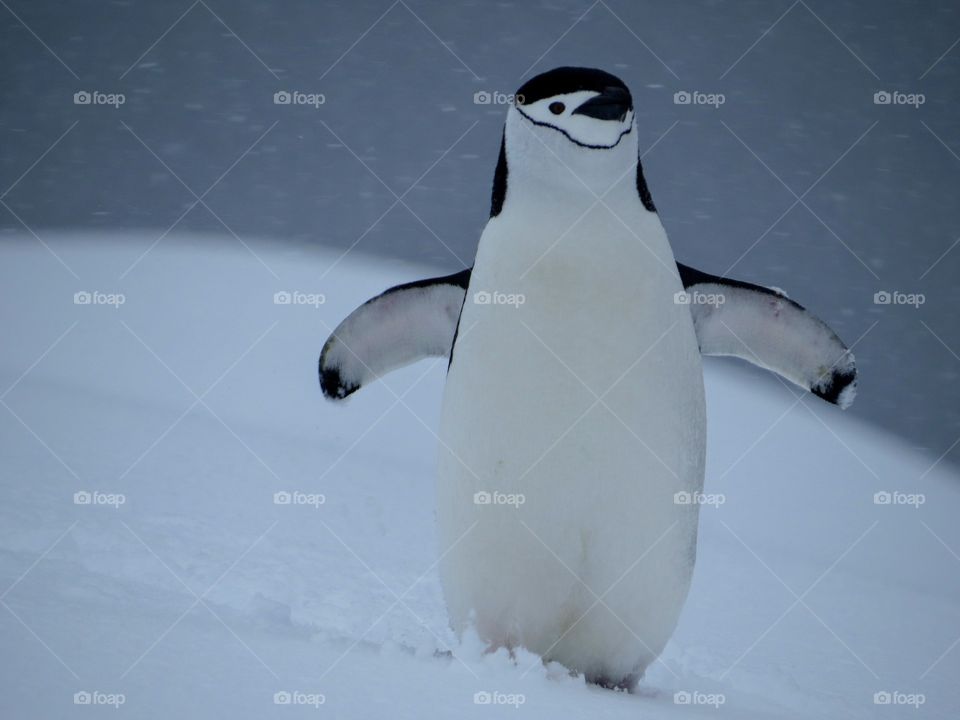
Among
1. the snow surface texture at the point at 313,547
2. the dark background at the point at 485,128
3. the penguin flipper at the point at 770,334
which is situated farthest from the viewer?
the dark background at the point at 485,128

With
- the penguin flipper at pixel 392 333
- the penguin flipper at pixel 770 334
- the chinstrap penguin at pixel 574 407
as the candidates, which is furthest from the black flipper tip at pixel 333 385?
the penguin flipper at pixel 770 334

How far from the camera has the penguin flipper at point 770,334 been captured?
161cm

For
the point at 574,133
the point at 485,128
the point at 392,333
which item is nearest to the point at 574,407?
the point at 574,133

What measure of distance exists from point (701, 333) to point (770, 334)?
0.14 m

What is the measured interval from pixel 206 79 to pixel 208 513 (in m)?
1.68

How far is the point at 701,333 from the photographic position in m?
1.63

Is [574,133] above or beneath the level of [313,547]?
above

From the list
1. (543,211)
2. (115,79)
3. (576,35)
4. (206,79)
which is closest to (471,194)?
(576,35)

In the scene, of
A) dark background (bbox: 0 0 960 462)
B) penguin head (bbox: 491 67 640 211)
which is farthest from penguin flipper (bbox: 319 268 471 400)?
dark background (bbox: 0 0 960 462)

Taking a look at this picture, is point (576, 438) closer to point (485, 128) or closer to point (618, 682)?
point (618, 682)

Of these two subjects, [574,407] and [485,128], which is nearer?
[574,407]

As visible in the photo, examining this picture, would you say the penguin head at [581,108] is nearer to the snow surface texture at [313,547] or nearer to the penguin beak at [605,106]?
the penguin beak at [605,106]

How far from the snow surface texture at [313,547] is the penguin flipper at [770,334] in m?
0.28

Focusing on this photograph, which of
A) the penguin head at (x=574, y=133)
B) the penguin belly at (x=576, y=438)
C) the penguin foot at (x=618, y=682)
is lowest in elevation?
Result: the penguin foot at (x=618, y=682)
